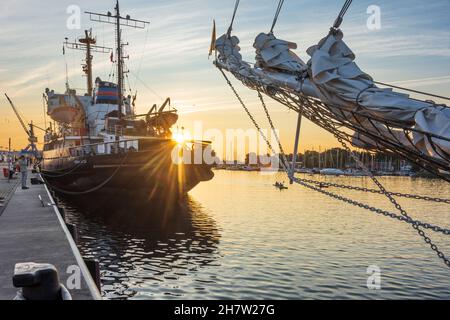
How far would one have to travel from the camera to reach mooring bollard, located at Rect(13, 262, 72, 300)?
4316 mm

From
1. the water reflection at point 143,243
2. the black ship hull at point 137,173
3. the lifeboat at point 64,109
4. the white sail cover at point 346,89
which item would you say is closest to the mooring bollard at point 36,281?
the white sail cover at point 346,89

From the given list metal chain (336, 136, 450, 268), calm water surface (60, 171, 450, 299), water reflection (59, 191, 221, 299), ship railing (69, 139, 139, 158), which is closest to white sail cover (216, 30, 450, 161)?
metal chain (336, 136, 450, 268)

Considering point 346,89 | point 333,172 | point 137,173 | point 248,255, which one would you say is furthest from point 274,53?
point 333,172

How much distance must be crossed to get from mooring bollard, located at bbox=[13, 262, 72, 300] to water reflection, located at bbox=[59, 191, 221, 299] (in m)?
9.75

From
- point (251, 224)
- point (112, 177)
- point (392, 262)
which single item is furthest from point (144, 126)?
point (392, 262)

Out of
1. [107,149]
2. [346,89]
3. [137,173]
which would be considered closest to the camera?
[346,89]

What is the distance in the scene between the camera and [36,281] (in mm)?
4316

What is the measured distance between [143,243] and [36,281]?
18.0m

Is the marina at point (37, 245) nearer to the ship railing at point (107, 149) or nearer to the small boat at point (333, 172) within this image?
the ship railing at point (107, 149)

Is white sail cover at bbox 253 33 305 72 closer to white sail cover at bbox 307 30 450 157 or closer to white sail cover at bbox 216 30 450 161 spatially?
white sail cover at bbox 216 30 450 161

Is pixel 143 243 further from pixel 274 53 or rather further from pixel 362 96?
pixel 362 96
